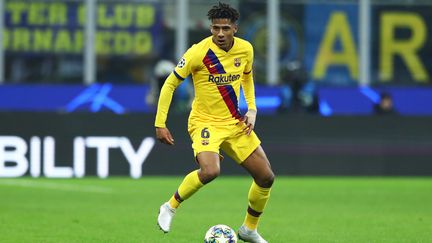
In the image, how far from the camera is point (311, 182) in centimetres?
1919

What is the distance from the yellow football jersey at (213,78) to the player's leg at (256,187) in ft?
1.37

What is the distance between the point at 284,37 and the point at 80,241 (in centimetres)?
1644

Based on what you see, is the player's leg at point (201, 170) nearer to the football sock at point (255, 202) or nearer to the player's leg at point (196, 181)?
the player's leg at point (196, 181)

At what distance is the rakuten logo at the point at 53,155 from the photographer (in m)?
18.7

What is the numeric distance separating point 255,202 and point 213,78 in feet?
4.08

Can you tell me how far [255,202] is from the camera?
10.1m

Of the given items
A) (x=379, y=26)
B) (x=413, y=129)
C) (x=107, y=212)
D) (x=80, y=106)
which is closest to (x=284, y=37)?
(x=379, y=26)

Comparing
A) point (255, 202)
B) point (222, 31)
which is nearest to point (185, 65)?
point (222, 31)

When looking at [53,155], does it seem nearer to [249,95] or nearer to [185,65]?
[249,95]

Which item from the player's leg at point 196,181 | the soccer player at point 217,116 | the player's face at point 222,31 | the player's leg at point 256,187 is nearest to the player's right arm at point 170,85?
the soccer player at point 217,116

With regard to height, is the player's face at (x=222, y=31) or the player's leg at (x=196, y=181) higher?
the player's face at (x=222, y=31)

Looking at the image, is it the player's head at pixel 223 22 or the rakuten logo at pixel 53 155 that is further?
the rakuten logo at pixel 53 155

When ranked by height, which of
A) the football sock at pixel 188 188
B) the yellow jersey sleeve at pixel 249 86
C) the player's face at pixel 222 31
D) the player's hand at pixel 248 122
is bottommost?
the football sock at pixel 188 188

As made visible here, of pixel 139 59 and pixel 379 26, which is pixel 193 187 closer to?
pixel 139 59
